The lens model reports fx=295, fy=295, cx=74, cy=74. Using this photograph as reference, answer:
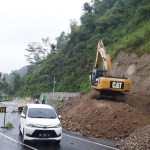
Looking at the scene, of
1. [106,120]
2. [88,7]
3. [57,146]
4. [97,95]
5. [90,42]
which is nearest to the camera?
[57,146]

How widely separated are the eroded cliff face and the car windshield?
31.5ft

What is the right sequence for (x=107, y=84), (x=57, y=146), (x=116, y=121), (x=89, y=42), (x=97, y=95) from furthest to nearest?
1. (x=89, y=42)
2. (x=97, y=95)
3. (x=107, y=84)
4. (x=116, y=121)
5. (x=57, y=146)

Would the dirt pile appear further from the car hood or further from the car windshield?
the car hood

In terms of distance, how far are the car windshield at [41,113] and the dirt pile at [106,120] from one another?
3.74 m

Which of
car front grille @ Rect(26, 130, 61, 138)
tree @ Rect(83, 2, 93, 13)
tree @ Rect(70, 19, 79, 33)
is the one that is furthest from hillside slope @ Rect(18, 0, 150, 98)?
car front grille @ Rect(26, 130, 61, 138)

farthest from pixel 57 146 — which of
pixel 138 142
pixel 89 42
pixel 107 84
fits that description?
pixel 89 42

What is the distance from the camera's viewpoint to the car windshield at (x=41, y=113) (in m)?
14.3

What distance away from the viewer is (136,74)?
3341 centimetres

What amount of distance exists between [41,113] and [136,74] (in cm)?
2081

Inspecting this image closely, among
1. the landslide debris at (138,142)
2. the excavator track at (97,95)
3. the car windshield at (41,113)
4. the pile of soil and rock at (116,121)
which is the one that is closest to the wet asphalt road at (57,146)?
the landslide debris at (138,142)

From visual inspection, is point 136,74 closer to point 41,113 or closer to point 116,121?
point 116,121

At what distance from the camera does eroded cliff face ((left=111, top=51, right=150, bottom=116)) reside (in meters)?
23.3

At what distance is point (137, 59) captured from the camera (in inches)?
1430

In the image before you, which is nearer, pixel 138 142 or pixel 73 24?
pixel 138 142
